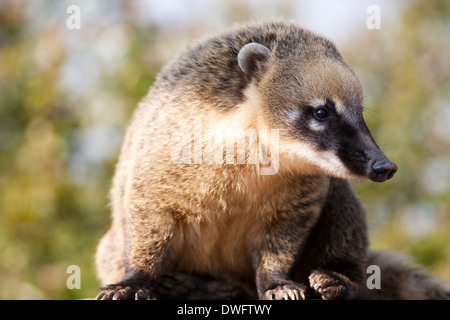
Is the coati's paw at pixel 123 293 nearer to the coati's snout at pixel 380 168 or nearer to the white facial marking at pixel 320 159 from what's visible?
the white facial marking at pixel 320 159

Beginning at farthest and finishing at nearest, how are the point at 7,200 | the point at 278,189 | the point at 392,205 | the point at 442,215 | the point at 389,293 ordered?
the point at 392,205
the point at 442,215
the point at 7,200
the point at 389,293
the point at 278,189

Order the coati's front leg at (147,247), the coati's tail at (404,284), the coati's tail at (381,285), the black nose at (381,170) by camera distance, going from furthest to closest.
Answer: the coati's tail at (404,284)
the coati's tail at (381,285)
the coati's front leg at (147,247)
the black nose at (381,170)

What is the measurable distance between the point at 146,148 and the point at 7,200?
4.96m

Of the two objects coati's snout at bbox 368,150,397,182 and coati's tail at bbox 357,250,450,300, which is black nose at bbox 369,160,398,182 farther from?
coati's tail at bbox 357,250,450,300

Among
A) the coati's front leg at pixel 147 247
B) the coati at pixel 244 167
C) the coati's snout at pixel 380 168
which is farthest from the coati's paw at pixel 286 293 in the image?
the coati's snout at pixel 380 168

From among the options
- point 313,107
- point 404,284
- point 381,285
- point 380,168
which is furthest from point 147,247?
point 404,284

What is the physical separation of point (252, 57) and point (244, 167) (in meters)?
0.88

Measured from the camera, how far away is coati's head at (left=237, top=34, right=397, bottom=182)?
3.71 meters

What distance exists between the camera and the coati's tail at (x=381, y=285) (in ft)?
14.8

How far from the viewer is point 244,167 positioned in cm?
406

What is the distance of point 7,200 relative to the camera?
832 cm

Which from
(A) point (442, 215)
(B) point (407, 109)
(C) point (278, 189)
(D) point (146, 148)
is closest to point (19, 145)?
(D) point (146, 148)

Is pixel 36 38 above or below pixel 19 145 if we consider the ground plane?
above
